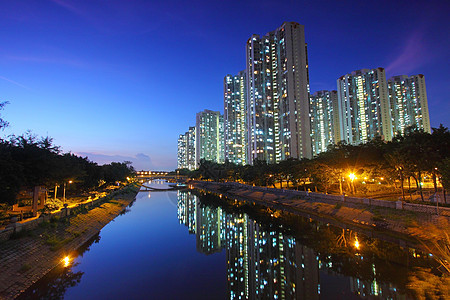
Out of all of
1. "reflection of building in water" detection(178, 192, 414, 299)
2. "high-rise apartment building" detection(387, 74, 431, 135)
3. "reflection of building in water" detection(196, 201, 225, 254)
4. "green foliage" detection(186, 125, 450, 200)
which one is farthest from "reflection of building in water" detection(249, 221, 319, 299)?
"high-rise apartment building" detection(387, 74, 431, 135)

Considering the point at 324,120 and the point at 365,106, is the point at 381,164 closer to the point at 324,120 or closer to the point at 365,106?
the point at 365,106

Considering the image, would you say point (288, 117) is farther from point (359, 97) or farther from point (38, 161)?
point (38, 161)

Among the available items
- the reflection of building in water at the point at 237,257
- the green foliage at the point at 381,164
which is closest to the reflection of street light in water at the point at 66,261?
the reflection of building in water at the point at 237,257

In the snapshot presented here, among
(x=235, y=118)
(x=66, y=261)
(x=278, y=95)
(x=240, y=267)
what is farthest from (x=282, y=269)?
(x=235, y=118)

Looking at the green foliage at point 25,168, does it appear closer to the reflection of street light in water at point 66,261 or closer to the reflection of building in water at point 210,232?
the reflection of street light in water at point 66,261

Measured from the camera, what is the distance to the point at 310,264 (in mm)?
18328

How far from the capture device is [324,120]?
7106 inches

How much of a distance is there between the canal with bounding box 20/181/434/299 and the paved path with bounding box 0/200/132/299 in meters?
0.71

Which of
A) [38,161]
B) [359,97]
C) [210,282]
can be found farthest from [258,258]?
[359,97]

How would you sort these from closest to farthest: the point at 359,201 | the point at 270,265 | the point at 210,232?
the point at 270,265
the point at 359,201
the point at 210,232

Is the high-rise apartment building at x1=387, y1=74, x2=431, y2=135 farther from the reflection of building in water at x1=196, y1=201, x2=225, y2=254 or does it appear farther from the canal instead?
the canal

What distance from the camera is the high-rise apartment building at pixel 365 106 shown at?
14062 centimetres

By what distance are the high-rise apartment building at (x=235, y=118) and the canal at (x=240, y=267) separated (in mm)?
152584

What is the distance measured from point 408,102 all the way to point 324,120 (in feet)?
160
